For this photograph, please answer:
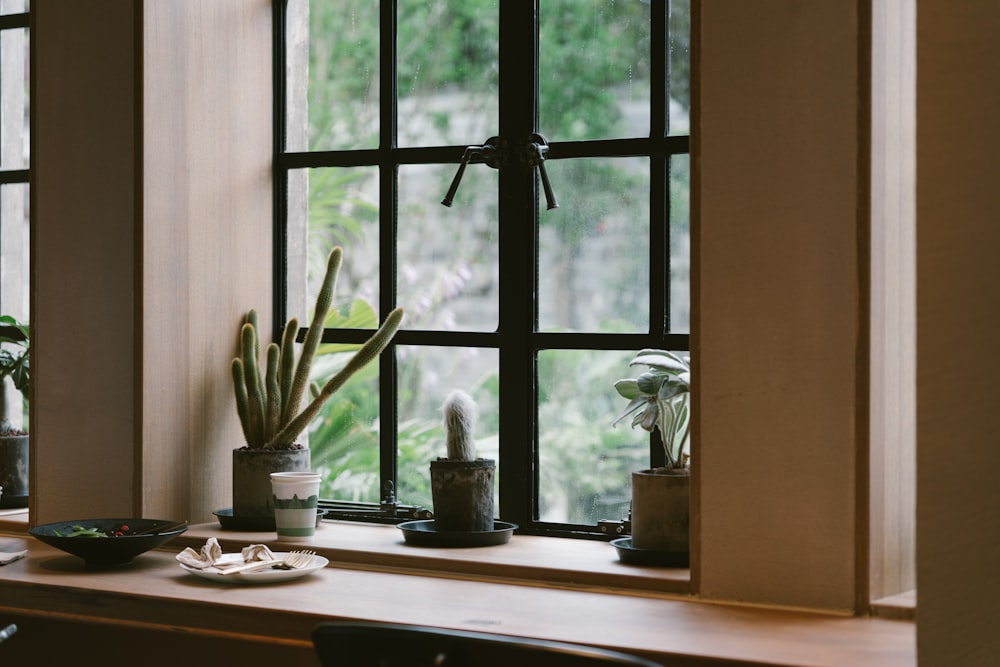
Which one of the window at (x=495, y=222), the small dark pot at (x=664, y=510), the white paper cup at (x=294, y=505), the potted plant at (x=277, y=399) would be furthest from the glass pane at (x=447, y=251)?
the small dark pot at (x=664, y=510)

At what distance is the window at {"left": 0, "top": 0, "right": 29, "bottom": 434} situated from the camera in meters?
3.25

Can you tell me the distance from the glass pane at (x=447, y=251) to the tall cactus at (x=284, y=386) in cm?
14

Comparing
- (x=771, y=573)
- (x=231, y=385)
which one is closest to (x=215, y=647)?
(x=231, y=385)

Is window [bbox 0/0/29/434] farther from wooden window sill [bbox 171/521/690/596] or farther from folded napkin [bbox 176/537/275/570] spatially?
folded napkin [bbox 176/537/275/570]

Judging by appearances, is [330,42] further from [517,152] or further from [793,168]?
[793,168]

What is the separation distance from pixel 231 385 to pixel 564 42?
3.78 feet

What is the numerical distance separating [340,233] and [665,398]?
40.8 inches

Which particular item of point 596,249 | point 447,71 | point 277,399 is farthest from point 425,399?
point 447,71

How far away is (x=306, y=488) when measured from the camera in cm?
243

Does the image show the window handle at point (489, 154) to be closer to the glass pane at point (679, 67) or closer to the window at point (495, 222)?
the window at point (495, 222)

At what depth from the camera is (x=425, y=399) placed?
8.81 feet

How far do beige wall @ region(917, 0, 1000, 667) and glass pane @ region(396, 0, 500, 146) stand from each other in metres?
1.23

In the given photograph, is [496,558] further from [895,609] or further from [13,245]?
[13,245]

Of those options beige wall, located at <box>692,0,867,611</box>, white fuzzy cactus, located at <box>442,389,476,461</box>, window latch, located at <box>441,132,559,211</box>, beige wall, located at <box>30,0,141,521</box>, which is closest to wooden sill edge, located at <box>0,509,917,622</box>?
beige wall, located at <box>692,0,867,611</box>
